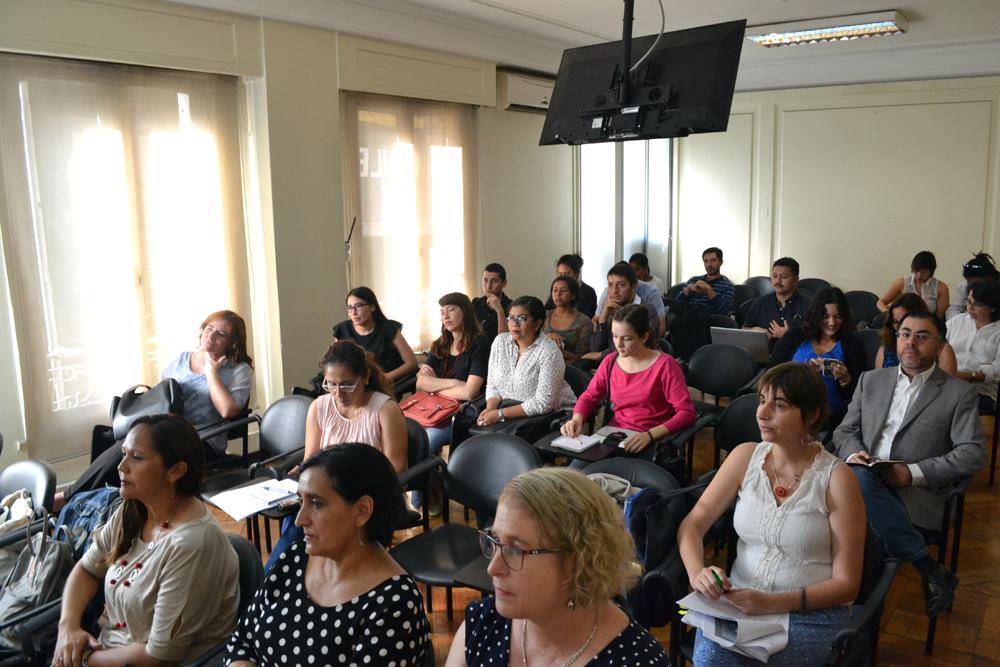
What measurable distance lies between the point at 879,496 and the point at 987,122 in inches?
258

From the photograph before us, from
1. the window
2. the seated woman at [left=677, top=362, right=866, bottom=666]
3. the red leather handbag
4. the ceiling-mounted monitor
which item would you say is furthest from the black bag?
the window

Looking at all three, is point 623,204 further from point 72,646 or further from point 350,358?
point 72,646

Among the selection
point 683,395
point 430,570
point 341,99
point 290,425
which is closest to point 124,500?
point 430,570

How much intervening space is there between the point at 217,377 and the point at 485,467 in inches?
71.1

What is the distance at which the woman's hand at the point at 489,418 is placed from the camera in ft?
14.3

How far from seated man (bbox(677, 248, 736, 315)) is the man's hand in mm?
4107

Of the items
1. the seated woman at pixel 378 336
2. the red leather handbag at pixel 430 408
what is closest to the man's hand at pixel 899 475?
the red leather handbag at pixel 430 408

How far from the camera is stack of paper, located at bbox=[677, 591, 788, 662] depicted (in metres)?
2.18

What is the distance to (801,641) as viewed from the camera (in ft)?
7.41

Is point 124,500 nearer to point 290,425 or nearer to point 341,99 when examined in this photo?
point 290,425

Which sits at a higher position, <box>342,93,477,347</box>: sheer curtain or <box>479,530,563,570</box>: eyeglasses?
<box>342,93,477,347</box>: sheer curtain

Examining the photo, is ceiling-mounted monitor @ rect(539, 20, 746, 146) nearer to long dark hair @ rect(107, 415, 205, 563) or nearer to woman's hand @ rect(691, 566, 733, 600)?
woman's hand @ rect(691, 566, 733, 600)

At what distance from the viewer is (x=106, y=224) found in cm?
470

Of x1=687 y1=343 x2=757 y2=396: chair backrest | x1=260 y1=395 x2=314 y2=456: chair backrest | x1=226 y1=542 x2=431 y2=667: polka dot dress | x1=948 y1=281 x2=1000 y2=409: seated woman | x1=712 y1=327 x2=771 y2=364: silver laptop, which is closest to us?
x1=226 y1=542 x2=431 y2=667: polka dot dress
